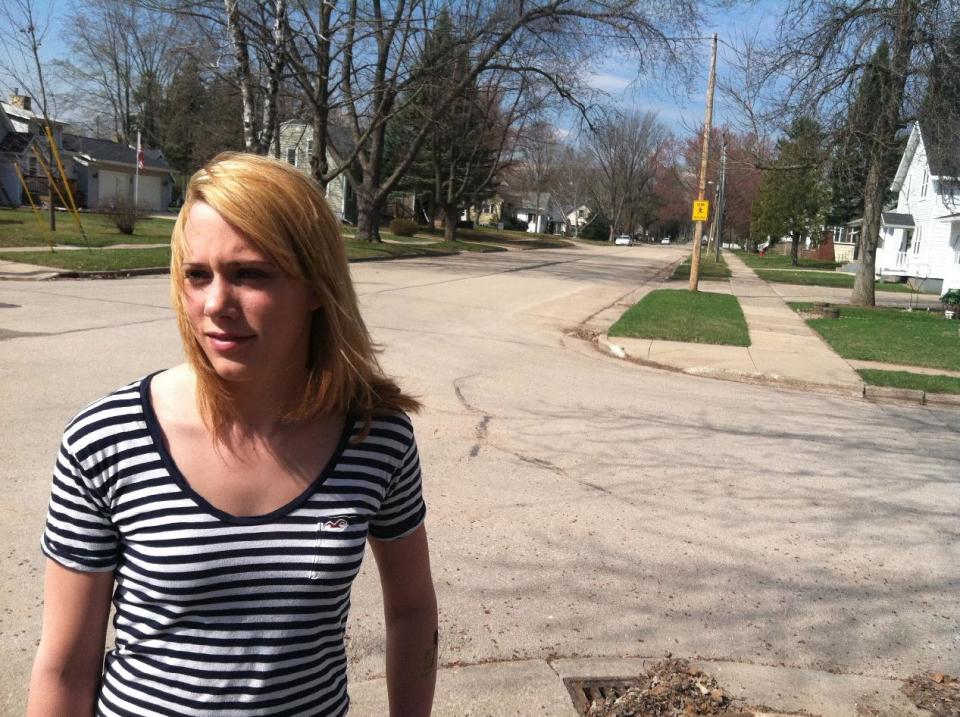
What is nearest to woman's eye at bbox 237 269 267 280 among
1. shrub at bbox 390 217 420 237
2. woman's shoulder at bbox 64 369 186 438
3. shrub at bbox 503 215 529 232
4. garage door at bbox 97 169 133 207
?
woman's shoulder at bbox 64 369 186 438

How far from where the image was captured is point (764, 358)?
41.0 feet

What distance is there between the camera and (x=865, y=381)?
35.9ft

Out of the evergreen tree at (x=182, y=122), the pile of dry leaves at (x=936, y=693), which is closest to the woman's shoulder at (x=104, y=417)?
the pile of dry leaves at (x=936, y=693)

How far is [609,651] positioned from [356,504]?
7.73 feet

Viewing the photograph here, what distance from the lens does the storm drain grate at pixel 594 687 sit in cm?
322

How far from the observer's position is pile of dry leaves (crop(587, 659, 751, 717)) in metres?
3.12

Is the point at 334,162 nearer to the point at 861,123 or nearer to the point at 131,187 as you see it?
the point at 131,187

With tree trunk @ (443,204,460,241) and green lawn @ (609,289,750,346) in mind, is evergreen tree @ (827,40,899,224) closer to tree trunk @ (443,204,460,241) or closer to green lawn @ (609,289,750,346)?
green lawn @ (609,289,750,346)

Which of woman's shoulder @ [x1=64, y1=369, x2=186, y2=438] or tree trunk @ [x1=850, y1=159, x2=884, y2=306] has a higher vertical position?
tree trunk @ [x1=850, y1=159, x2=884, y2=306]

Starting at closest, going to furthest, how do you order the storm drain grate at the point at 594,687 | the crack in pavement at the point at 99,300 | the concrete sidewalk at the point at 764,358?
the storm drain grate at the point at 594,687 < the concrete sidewalk at the point at 764,358 < the crack in pavement at the point at 99,300

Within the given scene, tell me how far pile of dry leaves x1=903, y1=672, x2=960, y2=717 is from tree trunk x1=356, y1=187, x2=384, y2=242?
1246 inches

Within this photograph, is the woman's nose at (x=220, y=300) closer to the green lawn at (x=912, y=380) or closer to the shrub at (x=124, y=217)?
the green lawn at (x=912, y=380)

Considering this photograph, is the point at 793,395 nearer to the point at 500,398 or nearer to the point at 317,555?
the point at 500,398

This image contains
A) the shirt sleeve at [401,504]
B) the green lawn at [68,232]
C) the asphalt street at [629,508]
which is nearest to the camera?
the shirt sleeve at [401,504]
